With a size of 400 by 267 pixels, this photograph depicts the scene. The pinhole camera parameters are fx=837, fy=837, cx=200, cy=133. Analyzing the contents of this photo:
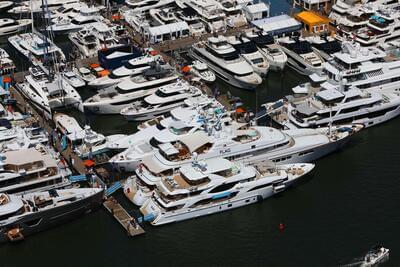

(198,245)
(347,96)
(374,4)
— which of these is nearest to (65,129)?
(198,245)

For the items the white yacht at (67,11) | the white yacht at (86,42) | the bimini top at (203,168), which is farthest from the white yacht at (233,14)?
the bimini top at (203,168)

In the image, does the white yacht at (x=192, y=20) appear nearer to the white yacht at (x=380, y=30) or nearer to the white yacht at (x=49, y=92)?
the white yacht at (x=380, y=30)

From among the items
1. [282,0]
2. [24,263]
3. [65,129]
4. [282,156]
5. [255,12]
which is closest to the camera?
[24,263]

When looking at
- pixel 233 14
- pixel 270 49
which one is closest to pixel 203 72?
pixel 270 49

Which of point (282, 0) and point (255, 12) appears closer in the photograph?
point (255, 12)

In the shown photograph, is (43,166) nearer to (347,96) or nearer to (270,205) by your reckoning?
(270,205)

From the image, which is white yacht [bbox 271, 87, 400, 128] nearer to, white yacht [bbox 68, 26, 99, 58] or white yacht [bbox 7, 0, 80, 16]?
white yacht [bbox 68, 26, 99, 58]

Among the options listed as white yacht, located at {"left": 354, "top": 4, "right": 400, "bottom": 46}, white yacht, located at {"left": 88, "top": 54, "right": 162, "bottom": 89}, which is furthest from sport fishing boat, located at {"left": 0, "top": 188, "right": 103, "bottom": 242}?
white yacht, located at {"left": 354, "top": 4, "right": 400, "bottom": 46}

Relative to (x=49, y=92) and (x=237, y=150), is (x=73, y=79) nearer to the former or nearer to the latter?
(x=49, y=92)
